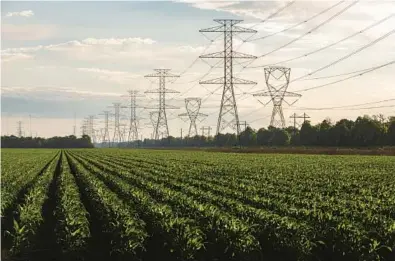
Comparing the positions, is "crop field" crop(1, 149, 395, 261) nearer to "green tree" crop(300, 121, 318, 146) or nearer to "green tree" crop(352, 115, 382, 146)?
"green tree" crop(352, 115, 382, 146)

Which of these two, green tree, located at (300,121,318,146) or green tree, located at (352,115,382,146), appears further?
green tree, located at (300,121,318,146)

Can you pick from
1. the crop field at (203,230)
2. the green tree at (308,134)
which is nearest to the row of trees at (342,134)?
the green tree at (308,134)

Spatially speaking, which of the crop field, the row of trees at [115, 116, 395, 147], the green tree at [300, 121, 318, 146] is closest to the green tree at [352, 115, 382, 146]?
the row of trees at [115, 116, 395, 147]

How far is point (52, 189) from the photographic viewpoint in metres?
32.2

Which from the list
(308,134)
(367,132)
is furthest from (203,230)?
(308,134)

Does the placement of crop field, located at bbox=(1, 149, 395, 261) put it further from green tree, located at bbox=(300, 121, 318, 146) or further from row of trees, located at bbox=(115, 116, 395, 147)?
green tree, located at bbox=(300, 121, 318, 146)

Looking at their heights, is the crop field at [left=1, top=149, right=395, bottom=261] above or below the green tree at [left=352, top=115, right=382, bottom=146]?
below

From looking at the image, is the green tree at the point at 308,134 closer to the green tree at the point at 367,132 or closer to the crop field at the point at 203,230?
the green tree at the point at 367,132

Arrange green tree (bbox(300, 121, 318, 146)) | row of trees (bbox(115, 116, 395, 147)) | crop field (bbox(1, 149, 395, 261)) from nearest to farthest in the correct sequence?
crop field (bbox(1, 149, 395, 261)) → row of trees (bbox(115, 116, 395, 147)) → green tree (bbox(300, 121, 318, 146))

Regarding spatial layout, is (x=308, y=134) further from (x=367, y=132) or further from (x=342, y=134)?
(x=367, y=132)

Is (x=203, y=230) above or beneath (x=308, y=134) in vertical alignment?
beneath

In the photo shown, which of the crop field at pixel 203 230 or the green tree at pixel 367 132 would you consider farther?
the green tree at pixel 367 132

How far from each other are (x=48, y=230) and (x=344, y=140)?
99.1 metres

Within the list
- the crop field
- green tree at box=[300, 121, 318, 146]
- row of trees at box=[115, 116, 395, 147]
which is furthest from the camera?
green tree at box=[300, 121, 318, 146]
